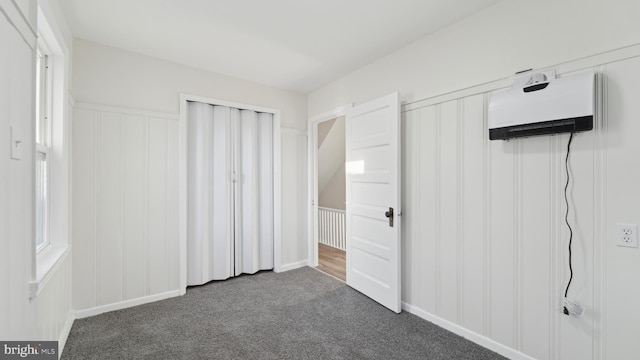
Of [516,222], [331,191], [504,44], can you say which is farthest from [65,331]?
[331,191]

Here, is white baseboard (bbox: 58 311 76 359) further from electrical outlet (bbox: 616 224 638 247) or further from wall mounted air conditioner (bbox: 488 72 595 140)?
electrical outlet (bbox: 616 224 638 247)

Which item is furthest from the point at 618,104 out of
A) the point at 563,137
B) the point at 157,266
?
the point at 157,266

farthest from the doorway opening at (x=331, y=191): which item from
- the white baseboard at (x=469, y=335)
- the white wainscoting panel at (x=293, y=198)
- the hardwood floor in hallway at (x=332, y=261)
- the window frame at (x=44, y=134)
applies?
the window frame at (x=44, y=134)

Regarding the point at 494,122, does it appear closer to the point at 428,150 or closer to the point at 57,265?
the point at 428,150

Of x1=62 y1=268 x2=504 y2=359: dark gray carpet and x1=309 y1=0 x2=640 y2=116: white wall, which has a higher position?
x1=309 y1=0 x2=640 y2=116: white wall

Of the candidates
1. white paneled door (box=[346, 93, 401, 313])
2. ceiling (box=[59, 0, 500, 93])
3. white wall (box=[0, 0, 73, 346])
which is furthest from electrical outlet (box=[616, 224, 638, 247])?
white wall (box=[0, 0, 73, 346])

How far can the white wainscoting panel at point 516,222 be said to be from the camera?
5.08ft

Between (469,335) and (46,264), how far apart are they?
303 centimetres

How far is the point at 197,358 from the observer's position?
1961 mm

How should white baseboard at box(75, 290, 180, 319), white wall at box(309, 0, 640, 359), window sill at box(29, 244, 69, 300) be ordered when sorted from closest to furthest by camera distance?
window sill at box(29, 244, 69, 300), white wall at box(309, 0, 640, 359), white baseboard at box(75, 290, 180, 319)

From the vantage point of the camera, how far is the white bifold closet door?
321 centimetres

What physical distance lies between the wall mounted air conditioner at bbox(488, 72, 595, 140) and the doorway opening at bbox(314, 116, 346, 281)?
8.89 feet

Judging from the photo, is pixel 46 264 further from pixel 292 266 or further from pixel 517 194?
pixel 517 194

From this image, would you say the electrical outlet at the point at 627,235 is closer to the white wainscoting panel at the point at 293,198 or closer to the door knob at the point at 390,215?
the door knob at the point at 390,215
